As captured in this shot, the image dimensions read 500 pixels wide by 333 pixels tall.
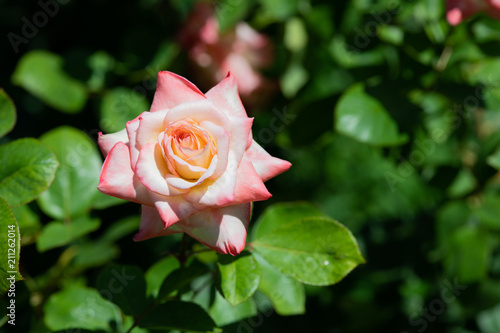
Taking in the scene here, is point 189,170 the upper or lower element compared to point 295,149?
upper

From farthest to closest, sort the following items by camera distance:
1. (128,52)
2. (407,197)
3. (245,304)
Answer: (407,197) → (128,52) → (245,304)

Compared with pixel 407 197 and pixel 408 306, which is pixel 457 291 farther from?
pixel 407 197

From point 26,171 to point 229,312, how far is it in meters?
0.43

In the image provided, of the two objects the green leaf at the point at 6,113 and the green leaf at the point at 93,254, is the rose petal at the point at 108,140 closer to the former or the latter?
the green leaf at the point at 6,113

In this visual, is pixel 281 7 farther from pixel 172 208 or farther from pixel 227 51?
pixel 172 208

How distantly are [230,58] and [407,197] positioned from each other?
39.0 inches

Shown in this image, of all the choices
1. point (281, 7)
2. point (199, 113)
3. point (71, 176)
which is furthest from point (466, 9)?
point (71, 176)

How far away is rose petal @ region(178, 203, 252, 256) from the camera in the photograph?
2.13 ft

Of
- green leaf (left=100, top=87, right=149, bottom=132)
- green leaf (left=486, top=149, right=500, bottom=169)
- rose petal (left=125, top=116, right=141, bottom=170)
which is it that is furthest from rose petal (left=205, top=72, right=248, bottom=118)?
green leaf (left=486, top=149, right=500, bottom=169)

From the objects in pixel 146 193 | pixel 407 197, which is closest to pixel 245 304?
pixel 146 193

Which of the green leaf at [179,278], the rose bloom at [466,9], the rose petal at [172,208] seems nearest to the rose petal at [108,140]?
the rose petal at [172,208]

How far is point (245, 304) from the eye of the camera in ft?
2.91

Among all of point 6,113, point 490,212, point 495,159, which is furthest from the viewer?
point 490,212

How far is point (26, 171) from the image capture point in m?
0.79
